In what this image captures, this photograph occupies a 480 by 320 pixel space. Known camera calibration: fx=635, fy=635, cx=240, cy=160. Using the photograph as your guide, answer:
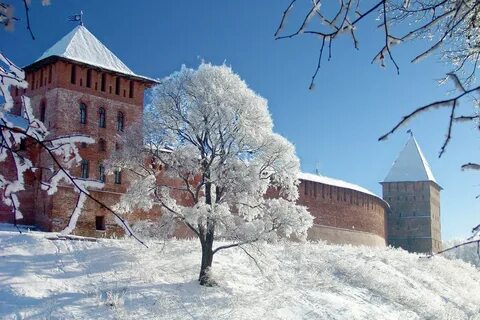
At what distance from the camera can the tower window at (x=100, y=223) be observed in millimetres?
19703

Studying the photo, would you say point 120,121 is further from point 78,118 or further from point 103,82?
point 78,118

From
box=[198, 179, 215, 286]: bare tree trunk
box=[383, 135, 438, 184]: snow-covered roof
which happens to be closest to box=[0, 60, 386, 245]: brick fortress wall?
box=[198, 179, 215, 286]: bare tree trunk

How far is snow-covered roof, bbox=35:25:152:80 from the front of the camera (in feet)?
67.8

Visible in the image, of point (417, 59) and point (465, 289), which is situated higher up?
point (417, 59)

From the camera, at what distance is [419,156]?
135ft

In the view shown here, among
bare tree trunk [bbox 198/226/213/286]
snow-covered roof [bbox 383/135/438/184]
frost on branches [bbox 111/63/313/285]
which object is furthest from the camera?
snow-covered roof [bbox 383/135/438/184]

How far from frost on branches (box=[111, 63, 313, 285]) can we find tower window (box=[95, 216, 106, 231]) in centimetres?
375

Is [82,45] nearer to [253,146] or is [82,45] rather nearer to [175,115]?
[175,115]

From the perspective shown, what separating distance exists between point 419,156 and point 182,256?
1081 inches

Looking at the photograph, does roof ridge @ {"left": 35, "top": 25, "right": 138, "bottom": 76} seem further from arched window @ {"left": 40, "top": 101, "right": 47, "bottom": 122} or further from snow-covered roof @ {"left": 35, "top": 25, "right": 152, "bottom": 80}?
arched window @ {"left": 40, "top": 101, "right": 47, "bottom": 122}

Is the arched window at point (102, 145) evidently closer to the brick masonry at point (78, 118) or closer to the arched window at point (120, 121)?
the brick masonry at point (78, 118)

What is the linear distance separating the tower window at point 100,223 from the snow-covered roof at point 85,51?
4935 millimetres

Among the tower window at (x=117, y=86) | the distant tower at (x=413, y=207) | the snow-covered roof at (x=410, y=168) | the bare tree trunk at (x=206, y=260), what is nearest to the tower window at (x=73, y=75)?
the tower window at (x=117, y=86)

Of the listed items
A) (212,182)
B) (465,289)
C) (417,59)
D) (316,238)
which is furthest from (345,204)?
(417,59)
